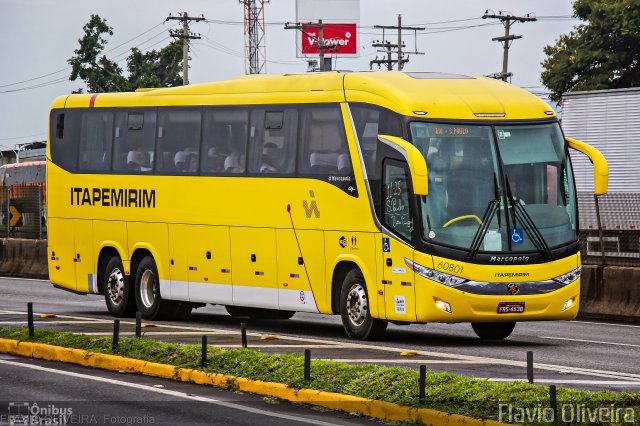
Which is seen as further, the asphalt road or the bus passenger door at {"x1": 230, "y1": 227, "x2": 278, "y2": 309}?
the bus passenger door at {"x1": 230, "y1": 227, "x2": 278, "y2": 309}

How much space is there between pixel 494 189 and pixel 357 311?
2761 mm

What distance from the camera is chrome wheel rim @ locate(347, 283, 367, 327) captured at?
2072cm

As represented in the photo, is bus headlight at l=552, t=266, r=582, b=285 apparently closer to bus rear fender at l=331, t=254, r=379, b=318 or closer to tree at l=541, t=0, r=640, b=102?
bus rear fender at l=331, t=254, r=379, b=318

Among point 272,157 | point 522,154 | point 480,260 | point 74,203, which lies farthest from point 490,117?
point 74,203

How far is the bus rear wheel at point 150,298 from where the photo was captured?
25.2 m

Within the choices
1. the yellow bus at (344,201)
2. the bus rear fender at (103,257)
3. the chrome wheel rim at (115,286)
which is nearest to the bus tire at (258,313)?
the yellow bus at (344,201)

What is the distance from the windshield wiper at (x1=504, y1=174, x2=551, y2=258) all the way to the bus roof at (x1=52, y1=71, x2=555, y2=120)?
3.98 feet

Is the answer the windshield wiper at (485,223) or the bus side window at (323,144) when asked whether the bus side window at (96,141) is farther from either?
the windshield wiper at (485,223)

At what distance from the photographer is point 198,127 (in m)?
24.2

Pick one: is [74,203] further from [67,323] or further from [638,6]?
[638,6]

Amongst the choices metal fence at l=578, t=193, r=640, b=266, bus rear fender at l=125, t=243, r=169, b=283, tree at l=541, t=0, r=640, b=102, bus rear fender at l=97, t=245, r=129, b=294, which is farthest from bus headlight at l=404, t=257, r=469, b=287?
tree at l=541, t=0, r=640, b=102

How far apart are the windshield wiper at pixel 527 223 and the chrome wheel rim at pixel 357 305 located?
2.47 metres

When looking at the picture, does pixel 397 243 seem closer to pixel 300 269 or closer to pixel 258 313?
pixel 300 269

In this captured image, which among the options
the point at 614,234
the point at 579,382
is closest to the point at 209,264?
the point at 614,234
